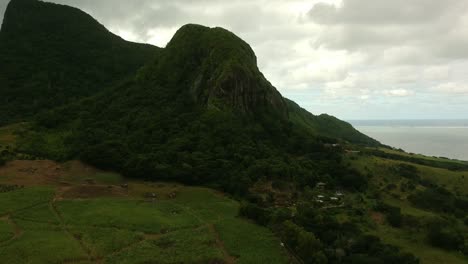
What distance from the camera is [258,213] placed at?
51.0 metres

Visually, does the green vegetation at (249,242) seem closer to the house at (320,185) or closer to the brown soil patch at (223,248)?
the brown soil patch at (223,248)

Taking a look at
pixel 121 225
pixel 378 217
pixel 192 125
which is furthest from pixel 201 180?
pixel 378 217

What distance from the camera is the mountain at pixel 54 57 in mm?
126812

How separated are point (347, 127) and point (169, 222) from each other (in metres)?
155

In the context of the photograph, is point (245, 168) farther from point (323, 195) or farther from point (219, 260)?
point (219, 260)

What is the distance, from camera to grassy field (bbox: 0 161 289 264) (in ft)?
124

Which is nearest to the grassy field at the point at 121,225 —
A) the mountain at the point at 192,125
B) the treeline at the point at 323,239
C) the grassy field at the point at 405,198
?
the treeline at the point at 323,239

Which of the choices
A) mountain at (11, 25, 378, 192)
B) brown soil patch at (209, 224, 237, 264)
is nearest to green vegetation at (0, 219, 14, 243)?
brown soil patch at (209, 224, 237, 264)

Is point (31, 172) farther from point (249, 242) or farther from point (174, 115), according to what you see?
point (249, 242)

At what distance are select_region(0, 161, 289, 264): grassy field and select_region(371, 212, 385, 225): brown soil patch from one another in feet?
70.2

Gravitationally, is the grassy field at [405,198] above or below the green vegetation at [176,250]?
above

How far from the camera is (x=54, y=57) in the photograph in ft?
497

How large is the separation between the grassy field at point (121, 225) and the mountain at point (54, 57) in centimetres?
6430

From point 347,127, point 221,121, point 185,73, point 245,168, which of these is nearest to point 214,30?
point 185,73
